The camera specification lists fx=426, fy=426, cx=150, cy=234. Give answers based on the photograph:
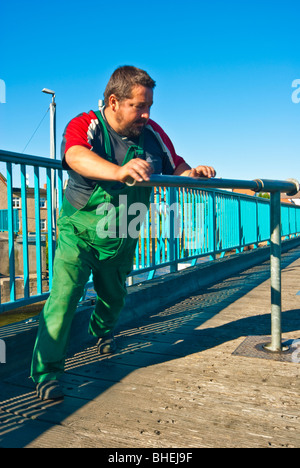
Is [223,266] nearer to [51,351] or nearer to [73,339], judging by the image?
[73,339]

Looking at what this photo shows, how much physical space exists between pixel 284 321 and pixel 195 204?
2.54 metres

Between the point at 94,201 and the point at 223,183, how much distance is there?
2.57 feet

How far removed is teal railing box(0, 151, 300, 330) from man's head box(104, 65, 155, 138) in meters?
0.40

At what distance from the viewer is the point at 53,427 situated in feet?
5.98

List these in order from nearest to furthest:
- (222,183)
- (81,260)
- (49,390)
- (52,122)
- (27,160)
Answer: (49,390)
(81,260)
(222,183)
(27,160)
(52,122)

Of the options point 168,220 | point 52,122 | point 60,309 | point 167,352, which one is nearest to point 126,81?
point 60,309

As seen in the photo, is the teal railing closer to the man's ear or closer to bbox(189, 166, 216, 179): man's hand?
bbox(189, 166, 216, 179): man's hand

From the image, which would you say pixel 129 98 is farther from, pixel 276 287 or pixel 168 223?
pixel 168 223

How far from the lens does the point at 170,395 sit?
7.17 feet

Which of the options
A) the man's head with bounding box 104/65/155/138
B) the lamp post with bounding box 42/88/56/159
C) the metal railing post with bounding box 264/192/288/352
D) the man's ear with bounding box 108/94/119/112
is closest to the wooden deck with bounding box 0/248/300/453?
the metal railing post with bounding box 264/192/288/352

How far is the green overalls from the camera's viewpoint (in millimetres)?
2189

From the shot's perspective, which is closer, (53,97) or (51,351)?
(51,351)

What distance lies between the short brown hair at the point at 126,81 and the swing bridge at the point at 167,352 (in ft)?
1.68
